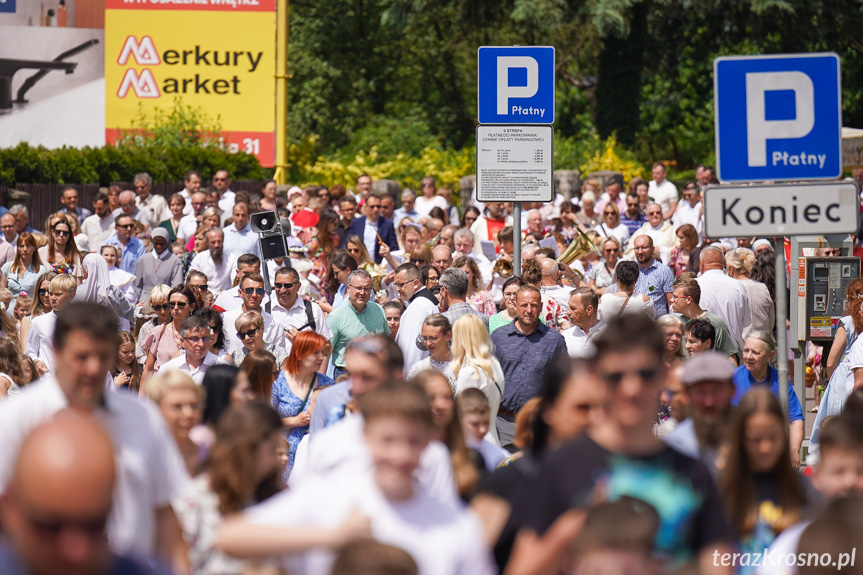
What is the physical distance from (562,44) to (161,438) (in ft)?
107

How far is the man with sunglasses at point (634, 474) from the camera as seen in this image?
3811mm

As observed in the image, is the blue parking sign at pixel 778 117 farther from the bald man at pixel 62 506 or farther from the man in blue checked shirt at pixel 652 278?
the man in blue checked shirt at pixel 652 278

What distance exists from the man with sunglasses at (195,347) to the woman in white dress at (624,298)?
131 inches

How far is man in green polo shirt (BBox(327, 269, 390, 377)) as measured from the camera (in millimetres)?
10617

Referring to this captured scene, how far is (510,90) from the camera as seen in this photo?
10.8 metres

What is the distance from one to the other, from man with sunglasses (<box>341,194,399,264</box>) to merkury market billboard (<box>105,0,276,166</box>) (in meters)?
12.4

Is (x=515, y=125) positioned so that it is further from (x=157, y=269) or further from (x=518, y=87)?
(x=157, y=269)

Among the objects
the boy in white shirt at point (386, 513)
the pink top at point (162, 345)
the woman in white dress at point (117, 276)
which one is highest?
the woman in white dress at point (117, 276)

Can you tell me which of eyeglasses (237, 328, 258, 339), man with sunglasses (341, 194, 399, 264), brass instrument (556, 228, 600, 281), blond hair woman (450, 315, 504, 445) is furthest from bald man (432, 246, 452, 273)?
blond hair woman (450, 315, 504, 445)

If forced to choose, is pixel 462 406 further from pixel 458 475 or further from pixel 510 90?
pixel 510 90

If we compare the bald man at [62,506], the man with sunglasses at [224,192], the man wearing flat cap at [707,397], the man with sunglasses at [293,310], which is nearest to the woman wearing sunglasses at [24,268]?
the man with sunglasses at [293,310]

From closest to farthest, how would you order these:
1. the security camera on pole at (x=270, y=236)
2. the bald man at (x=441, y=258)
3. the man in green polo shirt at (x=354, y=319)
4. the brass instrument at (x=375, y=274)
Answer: the man in green polo shirt at (x=354, y=319)
the security camera on pole at (x=270, y=236)
the bald man at (x=441, y=258)
the brass instrument at (x=375, y=274)

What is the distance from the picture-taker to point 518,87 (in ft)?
35.5

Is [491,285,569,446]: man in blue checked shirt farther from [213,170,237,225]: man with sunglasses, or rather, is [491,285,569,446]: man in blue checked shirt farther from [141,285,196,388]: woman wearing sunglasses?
[213,170,237,225]: man with sunglasses
